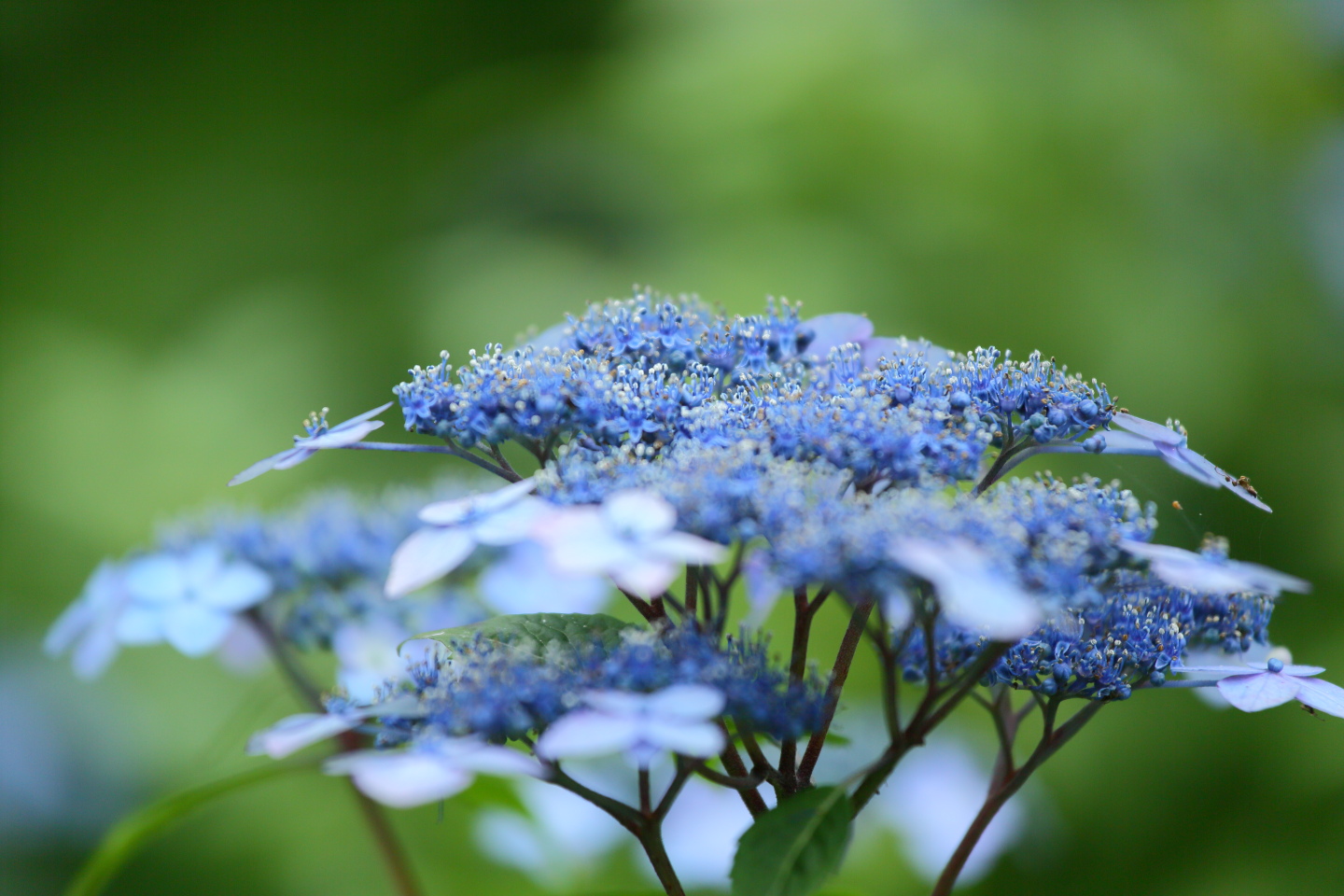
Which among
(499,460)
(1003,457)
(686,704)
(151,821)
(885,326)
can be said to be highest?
(885,326)

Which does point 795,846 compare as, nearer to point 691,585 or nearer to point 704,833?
point 691,585

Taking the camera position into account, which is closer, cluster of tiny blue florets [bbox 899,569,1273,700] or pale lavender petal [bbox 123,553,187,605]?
cluster of tiny blue florets [bbox 899,569,1273,700]

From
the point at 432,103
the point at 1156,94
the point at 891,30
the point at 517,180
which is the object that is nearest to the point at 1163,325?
the point at 1156,94

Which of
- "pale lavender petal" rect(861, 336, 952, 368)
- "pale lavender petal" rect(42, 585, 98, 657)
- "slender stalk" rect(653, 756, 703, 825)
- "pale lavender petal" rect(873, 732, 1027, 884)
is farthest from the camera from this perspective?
"pale lavender petal" rect(873, 732, 1027, 884)

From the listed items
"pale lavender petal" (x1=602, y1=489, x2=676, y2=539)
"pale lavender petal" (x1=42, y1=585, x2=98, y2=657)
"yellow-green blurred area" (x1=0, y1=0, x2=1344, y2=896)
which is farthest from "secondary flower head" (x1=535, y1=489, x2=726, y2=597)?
"yellow-green blurred area" (x1=0, y1=0, x2=1344, y2=896)

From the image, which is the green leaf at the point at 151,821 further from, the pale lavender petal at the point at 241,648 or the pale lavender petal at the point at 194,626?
the pale lavender petal at the point at 241,648

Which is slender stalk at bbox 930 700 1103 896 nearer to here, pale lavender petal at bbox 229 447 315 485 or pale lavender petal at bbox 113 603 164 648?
pale lavender petal at bbox 229 447 315 485

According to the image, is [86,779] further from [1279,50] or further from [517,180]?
[1279,50]

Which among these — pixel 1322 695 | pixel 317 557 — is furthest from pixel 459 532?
pixel 317 557

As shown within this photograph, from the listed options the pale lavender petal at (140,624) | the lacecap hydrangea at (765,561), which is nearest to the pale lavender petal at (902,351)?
the lacecap hydrangea at (765,561)
